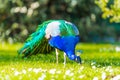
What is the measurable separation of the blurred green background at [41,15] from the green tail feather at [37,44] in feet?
39.9

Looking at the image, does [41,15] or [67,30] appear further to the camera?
[41,15]

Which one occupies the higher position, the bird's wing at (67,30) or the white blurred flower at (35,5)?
the bird's wing at (67,30)

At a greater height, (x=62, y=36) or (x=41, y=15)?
(x=62, y=36)

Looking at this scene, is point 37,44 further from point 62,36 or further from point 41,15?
point 41,15

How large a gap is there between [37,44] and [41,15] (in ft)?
42.7

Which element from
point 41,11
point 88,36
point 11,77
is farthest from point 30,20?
point 11,77

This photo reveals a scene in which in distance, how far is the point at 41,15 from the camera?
80.0 ft

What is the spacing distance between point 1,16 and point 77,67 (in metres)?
15.1

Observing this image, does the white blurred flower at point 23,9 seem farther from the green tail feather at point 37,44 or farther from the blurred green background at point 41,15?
the green tail feather at point 37,44

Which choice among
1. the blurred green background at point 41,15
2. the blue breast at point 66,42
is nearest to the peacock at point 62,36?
the blue breast at point 66,42

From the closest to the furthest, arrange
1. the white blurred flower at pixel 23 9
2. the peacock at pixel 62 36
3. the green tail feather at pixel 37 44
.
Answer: the peacock at pixel 62 36
the green tail feather at pixel 37 44
the white blurred flower at pixel 23 9

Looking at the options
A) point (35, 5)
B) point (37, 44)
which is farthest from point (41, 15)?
point (37, 44)

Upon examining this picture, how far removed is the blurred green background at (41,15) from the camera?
24344 mm

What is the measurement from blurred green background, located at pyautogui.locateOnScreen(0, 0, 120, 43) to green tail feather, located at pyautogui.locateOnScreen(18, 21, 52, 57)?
12.2 meters
